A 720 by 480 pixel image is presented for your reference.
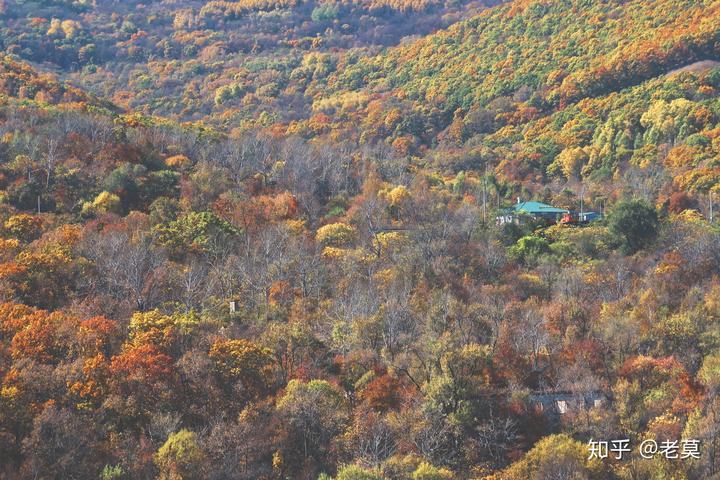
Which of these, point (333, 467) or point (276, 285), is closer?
point (333, 467)

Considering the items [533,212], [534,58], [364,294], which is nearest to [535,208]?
[533,212]

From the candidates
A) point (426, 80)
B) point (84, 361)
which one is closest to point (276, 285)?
point (84, 361)

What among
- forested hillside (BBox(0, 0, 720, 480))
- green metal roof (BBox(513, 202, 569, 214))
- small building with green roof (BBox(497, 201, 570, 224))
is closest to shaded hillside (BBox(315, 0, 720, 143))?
forested hillside (BBox(0, 0, 720, 480))

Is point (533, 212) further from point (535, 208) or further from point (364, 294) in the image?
point (364, 294)

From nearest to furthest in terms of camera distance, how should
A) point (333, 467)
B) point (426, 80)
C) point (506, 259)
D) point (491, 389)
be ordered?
point (333, 467)
point (491, 389)
point (506, 259)
point (426, 80)

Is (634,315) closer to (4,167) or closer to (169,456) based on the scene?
(169,456)

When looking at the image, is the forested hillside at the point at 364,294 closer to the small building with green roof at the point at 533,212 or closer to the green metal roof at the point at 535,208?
the small building with green roof at the point at 533,212

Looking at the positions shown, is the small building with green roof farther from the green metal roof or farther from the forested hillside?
the forested hillside
